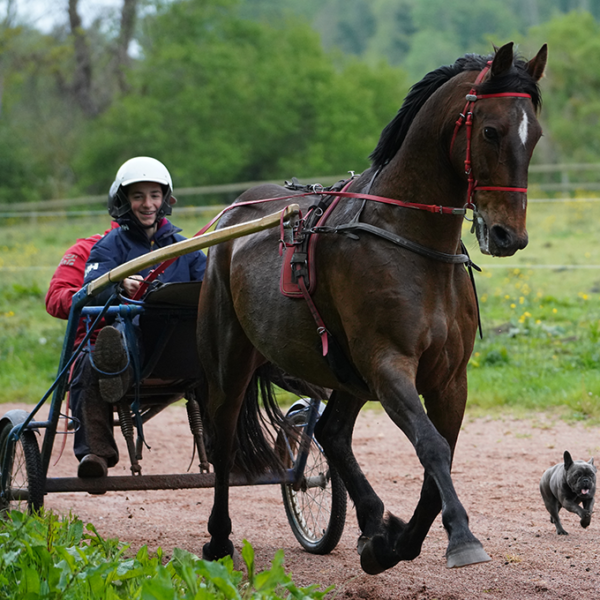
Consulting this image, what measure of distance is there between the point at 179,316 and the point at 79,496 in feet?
7.04

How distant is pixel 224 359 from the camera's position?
4.43 metres

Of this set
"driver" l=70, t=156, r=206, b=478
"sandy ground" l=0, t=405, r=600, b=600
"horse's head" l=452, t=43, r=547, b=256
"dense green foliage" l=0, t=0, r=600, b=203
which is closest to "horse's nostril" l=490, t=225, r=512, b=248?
"horse's head" l=452, t=43, r=547, b=256

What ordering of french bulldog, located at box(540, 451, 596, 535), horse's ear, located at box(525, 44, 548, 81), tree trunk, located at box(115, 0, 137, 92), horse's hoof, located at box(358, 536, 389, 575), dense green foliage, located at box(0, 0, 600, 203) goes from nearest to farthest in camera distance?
horse's ear, located at box(525, 44, 548, 81)
horse's hoof, located at box(358, 536, 389, 575)
french bulldog, located at box(540, 451, 596, 535)
dense green foliage, located at box(0, 0, 600, 203)
tree trunk, located at box(115, 0, 137, 92)

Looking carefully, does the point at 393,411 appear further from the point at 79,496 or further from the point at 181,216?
the point at 181,216

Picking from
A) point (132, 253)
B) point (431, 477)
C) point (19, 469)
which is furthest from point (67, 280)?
point (431, 477)

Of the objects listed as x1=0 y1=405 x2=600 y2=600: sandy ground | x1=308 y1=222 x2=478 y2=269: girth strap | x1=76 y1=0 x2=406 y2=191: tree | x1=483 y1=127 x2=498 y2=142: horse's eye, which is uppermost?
x1=76 y1=0 x2=406 y2=191: tree

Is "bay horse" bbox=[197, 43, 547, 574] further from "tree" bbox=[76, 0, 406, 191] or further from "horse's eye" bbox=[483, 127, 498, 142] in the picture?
"tree" bbox=[76, 0, 406, 191]

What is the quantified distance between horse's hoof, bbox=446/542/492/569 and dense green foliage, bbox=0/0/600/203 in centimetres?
2487

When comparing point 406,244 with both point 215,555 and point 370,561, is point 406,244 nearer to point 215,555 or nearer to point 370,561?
point 370,561

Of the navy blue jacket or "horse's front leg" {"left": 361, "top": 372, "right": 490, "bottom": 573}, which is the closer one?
"horse's front leg" {"left": 361, "top": 372, "right": 490, "bottom": 573}

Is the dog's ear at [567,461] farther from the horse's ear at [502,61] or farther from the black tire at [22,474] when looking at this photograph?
the black tire at [22,474]

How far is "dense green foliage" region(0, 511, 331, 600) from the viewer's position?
8.48 ft

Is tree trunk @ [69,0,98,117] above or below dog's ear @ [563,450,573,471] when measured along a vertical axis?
above

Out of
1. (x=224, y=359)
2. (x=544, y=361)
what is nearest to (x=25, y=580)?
(x=224, y=359)
